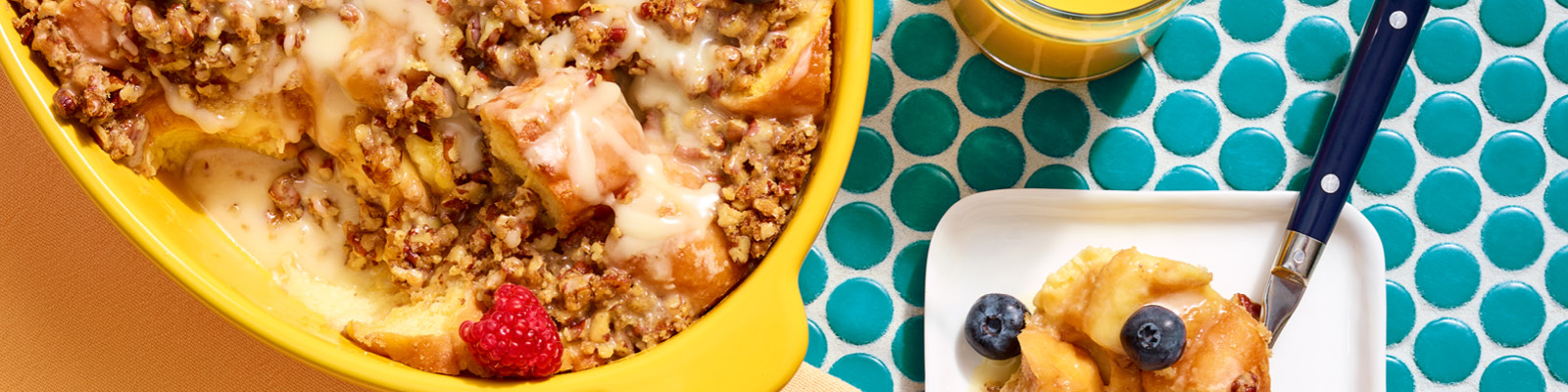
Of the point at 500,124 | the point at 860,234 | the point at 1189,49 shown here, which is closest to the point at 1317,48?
the point at 1189,49

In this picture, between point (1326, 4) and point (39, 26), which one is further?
point (1326, 4)

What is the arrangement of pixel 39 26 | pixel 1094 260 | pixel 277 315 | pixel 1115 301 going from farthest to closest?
1. pixel 1094 260
2. pixel 1115 301
3. pixel 277 315
4. pixel 39 26

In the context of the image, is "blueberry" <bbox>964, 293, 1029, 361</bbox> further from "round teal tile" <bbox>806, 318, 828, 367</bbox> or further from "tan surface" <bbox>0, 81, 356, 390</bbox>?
"tan surface" <bbox>0, 81, 356, 390</bbox>

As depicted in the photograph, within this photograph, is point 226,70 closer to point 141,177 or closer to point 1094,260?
point 141,177

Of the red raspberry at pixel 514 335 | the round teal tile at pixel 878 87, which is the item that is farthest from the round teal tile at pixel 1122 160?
the red raspberry at pixel 514 335

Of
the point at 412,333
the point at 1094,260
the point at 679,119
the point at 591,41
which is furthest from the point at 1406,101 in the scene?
the point at 412,333

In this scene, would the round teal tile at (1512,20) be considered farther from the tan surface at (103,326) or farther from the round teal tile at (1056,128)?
the tan surface at (103,326)
